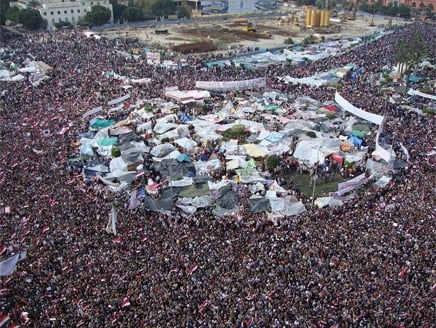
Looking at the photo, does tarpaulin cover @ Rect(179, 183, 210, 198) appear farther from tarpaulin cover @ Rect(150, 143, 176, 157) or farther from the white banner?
the white banner

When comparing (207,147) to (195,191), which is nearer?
(195,191)

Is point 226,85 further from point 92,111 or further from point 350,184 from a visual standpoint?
point 350,184

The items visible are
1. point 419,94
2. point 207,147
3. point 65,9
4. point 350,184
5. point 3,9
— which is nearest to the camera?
point 350,184

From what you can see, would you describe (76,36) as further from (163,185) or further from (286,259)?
(286,259)

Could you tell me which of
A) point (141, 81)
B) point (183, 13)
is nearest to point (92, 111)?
point (141, 81)

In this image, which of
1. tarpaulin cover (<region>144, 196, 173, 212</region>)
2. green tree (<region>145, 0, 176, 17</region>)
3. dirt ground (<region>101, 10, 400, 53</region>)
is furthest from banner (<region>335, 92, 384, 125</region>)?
green tree (<region>145, 0, 176, 17</region>)

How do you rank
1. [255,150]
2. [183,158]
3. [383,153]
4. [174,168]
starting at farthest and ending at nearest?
[255,150]
[183,158]
[174,168]
[383,153]
